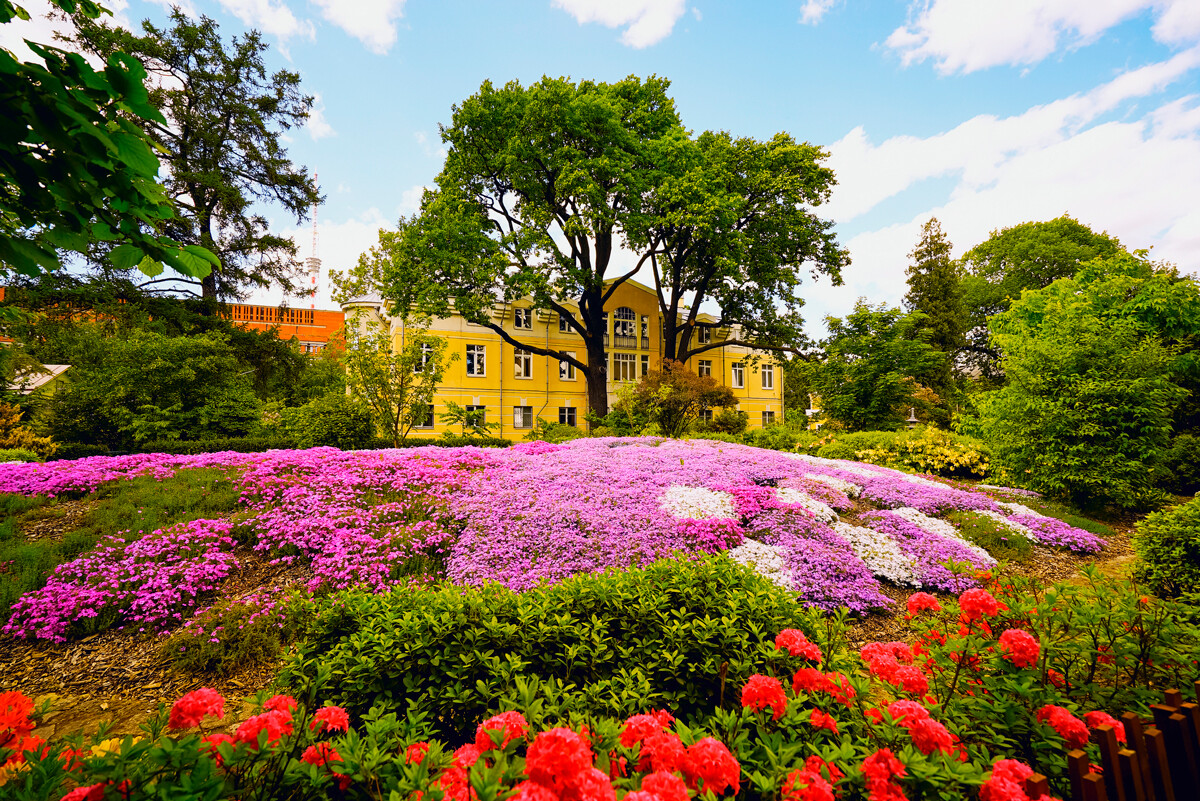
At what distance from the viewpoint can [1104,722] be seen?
6.40 feet

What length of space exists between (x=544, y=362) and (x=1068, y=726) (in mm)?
30539

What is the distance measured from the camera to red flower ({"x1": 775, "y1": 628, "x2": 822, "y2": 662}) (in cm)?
240

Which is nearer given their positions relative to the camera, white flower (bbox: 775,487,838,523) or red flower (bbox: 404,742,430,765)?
red flower (bbox: 404,742,430,765)

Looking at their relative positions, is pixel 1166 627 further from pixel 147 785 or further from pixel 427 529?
pixel 427 529

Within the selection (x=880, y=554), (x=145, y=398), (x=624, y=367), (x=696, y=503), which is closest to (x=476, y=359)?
(x=624, y=367)

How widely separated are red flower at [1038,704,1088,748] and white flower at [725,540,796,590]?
→ 296cm

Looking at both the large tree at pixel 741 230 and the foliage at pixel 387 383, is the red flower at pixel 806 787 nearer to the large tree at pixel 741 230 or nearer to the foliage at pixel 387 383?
the foliage at pixel 387 383

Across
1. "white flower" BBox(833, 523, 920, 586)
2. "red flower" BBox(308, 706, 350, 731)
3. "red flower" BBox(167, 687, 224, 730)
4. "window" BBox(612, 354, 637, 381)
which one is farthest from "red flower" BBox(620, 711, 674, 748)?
"window" BBox(612, 354, 637, 381)

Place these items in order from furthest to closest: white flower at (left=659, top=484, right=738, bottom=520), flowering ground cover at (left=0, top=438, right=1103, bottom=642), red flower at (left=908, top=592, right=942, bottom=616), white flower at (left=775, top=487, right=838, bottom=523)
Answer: white flower at (left=775, top=487, right=838, bottom=523), white flower at (left=659, top=484, right=738, bottom=520), flowering ground cover at (left=0, top=438, right=1103, bottom=642), red flower at (left=908, top=592, right=942, bottom=616)

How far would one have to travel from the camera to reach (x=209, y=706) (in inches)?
72.6

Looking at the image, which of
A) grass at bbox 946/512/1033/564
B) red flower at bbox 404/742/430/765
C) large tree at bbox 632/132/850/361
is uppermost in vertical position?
large tree at bbox 632/132/850/361

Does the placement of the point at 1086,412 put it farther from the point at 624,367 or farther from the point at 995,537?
the point at 624,367

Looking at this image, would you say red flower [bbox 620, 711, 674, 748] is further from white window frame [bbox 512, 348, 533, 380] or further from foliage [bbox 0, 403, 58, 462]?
white window frame [bbox 512, 348, 533, 380]

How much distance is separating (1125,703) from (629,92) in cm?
2721
